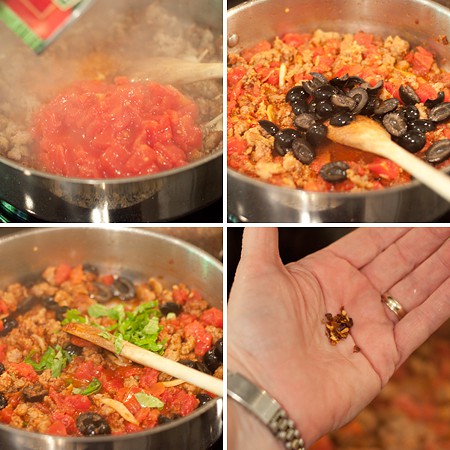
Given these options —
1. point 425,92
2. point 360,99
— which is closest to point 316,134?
point 360,99

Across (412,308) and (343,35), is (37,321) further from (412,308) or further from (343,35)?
(343,35)

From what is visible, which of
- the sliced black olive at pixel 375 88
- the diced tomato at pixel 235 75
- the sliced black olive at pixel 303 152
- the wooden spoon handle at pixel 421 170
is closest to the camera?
the wooden spoon handle at pixel 421 170

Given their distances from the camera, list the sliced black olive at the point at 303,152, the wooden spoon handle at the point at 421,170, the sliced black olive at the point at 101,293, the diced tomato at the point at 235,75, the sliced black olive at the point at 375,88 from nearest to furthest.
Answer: the wooden spoon handle at the point at 421,170 → the sliced black olive at the point at 303,152 → the sliced black olive at the point at 375,88 → the diced tomato at the point at 235,75 → the sliced black olive at the point at 101,293

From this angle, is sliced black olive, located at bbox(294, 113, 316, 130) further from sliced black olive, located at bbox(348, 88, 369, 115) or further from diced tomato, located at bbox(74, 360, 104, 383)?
diced tomato, located at bbox(74, 360, 104, 383)

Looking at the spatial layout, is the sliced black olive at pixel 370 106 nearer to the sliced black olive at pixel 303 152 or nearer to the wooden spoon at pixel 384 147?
the wooden spoon at pixel 384 147

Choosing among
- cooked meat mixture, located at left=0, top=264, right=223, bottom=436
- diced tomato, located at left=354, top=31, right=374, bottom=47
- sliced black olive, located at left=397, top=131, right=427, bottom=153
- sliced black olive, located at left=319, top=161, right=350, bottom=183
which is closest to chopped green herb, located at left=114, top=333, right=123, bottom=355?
cooked meat mixture, located at left=0, top=264, right=223, bottom=436

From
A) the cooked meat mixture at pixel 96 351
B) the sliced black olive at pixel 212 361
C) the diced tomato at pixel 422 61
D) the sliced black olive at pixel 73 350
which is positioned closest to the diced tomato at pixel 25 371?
the cooked meat mixture at pixel 96 351

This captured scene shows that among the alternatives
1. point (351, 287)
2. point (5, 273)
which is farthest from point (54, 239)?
point (351, 287)

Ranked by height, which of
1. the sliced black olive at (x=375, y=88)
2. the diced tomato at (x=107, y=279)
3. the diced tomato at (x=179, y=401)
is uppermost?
the sliced black olive at (x=375, y=88)
